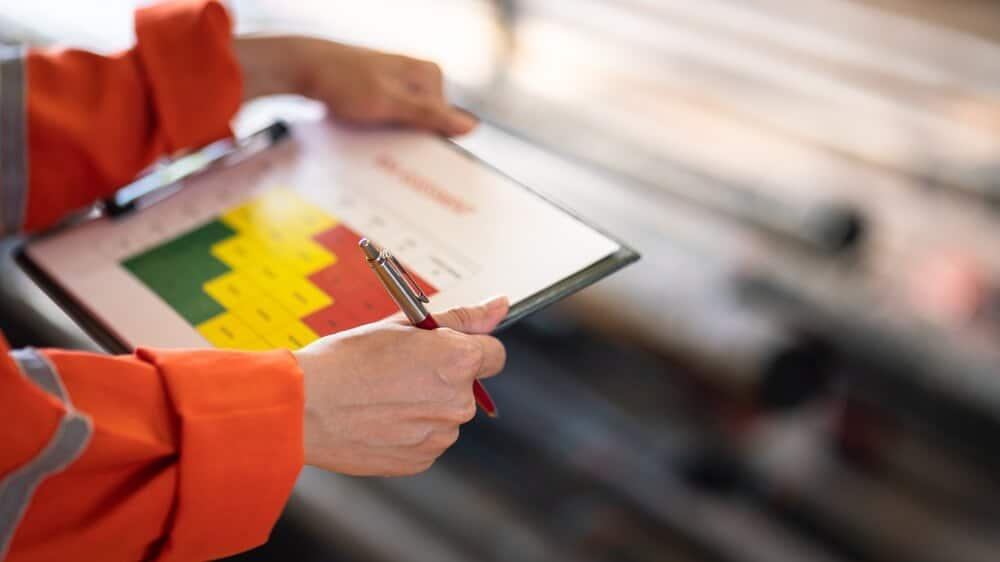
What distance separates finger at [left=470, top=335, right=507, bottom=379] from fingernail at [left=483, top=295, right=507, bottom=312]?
0.02 m

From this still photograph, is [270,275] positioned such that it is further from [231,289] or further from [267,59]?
[267,59]

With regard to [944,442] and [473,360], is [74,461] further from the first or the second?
[944,442]

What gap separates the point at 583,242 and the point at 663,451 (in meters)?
0.62

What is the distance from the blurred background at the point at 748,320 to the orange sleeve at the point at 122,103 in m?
0.30

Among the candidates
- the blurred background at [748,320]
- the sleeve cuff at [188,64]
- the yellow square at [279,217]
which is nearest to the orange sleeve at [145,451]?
the yellow square at [279,217]

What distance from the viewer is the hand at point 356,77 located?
3.34 ft

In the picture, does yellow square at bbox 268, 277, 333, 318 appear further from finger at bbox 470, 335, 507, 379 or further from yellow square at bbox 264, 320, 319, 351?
finger at bbox 470, 335, 507, 379

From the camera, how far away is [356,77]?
1.02 meters

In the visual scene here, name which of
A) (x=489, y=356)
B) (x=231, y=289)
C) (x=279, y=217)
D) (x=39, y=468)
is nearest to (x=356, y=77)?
(x=279, y=217)

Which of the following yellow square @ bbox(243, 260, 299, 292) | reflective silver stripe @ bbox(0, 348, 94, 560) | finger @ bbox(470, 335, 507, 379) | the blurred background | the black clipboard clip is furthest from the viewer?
the blurred background

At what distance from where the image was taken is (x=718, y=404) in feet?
4.50

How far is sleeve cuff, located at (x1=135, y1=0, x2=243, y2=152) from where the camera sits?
96 cm

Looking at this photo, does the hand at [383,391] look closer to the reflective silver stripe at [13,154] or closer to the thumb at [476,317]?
the thumb at [476,317]

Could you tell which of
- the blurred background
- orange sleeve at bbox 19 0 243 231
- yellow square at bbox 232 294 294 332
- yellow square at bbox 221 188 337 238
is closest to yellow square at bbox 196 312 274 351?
yellow square at bbox 232 294 294 332
